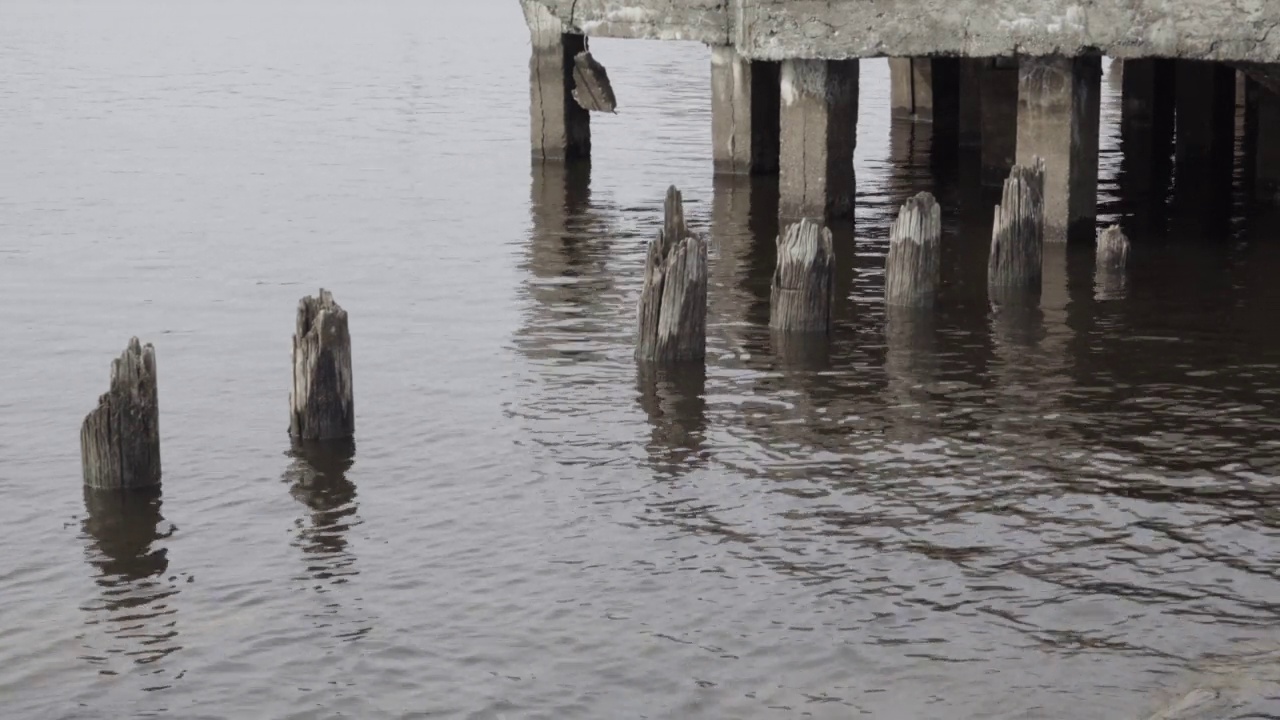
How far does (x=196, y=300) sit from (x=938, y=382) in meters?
7.73

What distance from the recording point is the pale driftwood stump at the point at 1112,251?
709 inches

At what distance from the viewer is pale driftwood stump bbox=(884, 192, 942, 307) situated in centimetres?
1595

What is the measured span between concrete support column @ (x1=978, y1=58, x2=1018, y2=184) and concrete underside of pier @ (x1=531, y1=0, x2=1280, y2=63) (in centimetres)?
515

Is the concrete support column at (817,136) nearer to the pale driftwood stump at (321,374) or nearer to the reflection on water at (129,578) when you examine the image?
the pale driftwood stump at (321,374)

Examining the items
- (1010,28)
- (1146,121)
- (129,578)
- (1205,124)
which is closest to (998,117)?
(1205,124)

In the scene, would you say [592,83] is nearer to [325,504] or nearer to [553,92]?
[553,92]

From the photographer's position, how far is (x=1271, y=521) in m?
11.2

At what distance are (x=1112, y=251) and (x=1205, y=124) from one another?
8349 mm

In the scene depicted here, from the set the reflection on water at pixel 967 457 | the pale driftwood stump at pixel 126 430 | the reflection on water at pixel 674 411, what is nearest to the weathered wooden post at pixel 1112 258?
the reflection on water at pixel 967 457

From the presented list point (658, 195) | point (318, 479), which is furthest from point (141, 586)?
point (658, 195)

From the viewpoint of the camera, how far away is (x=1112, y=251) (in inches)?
711

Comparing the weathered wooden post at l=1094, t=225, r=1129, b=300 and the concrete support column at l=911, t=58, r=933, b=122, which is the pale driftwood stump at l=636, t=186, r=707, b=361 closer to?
the weathered wooden post at l=1094, t=225, r=1129, b=300

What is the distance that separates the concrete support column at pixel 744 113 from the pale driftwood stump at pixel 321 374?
437 inches

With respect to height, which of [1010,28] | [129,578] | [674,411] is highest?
[1010,28]
